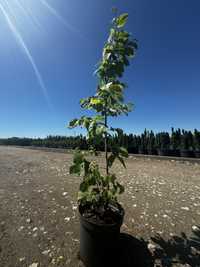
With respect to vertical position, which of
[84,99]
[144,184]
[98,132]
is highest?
[84,99]

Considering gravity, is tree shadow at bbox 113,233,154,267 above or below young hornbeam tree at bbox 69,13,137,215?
below

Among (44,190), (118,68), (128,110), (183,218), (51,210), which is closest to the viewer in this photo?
(128,110)

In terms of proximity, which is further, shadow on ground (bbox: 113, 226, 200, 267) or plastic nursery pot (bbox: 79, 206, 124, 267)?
shadow on ground (bbox: 113, 226, 200, 267)

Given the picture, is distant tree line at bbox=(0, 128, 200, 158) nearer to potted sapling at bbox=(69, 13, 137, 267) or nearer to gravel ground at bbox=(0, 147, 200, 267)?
gravel ground at bbox=(0, 147, 200, 267)

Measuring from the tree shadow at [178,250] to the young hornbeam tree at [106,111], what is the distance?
35.0 inches

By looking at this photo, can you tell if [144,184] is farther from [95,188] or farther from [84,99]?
[84,99]

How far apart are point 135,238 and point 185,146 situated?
35.6 feet

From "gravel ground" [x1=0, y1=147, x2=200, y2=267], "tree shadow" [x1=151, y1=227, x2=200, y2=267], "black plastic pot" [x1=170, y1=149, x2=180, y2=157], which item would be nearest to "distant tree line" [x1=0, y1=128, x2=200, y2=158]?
"black plastic pot" [x1=170, y1=149, x2=180, y2=157]

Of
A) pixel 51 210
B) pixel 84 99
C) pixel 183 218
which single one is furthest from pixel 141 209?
pixel 84 99

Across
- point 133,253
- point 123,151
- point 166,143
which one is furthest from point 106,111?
point 166,143

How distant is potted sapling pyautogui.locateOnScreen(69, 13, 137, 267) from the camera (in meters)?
1.59

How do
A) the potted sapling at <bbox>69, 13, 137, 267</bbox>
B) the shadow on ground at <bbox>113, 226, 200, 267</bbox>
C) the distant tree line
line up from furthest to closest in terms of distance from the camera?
the distant tree line → the shadow on ground at <bbox>113, 226, 200, 267</bbox> → the potted sapling at <bbox>69, 13, 137, 267</bbox>

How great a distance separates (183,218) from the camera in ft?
8.84

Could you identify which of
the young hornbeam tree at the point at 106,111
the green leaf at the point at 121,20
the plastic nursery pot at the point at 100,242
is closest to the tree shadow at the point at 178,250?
the plastic nursery pot at the point at 100,242
